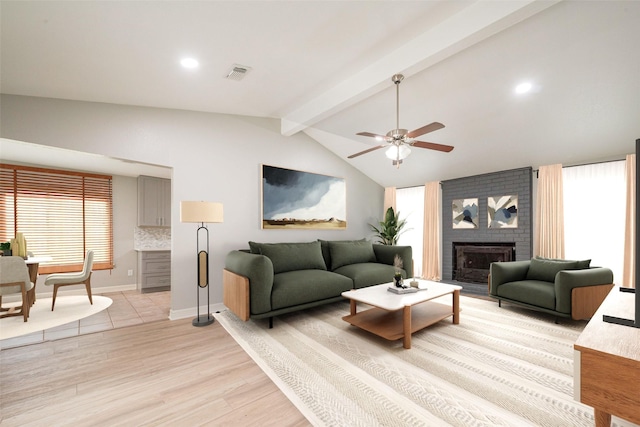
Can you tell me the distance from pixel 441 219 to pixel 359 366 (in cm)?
428

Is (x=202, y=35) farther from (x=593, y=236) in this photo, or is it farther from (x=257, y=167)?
(x=593, y=236)

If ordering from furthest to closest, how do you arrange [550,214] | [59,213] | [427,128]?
A: 1. [59,213]
2. [550,214]
3. [427,128]

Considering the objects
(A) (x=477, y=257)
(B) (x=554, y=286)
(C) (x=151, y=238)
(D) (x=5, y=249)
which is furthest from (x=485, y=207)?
(D) (x=5, y=249)

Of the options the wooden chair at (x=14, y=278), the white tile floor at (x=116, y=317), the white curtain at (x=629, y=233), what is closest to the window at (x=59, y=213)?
the white tile floor at (x=116, y=317)

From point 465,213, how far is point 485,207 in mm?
369

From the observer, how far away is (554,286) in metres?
3.17

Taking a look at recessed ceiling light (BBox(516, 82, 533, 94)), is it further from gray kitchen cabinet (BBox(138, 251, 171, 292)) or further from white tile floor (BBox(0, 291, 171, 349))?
gray kitchen cabinet (BBox(138, 251, 171, 292))

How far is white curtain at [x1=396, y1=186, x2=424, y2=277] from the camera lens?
605cm

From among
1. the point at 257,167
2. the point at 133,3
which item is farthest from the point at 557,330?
the point at 133,3

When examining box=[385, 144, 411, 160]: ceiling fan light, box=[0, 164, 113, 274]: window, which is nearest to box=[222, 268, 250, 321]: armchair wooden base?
box=[385, 144, 411, 160]: ceiling fan light

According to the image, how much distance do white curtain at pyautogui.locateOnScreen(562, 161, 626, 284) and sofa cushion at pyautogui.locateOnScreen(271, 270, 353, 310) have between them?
3.55m

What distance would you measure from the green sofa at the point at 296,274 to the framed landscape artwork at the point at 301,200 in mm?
628

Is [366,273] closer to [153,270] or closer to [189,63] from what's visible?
[189,63]

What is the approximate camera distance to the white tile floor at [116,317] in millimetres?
2814
